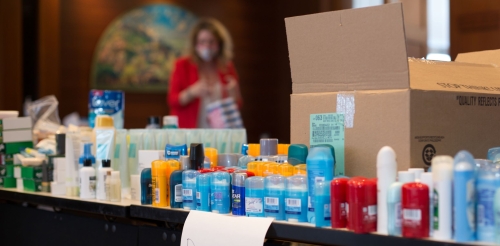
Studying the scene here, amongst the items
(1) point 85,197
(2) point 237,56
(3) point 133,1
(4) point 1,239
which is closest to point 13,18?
(3) point 133,1

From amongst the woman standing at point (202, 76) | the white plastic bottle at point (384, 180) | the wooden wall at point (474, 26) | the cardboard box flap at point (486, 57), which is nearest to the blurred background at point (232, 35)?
the wooden wall at point (474, 26)

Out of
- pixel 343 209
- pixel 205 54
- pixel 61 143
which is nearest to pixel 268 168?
pixel 343 209

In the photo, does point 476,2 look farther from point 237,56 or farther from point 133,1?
point 133,1

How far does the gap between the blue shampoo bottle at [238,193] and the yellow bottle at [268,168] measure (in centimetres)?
5

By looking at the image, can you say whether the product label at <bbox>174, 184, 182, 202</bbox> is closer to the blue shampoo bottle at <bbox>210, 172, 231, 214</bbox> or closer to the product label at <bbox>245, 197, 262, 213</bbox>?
the blue shampoo bottle at <bbox>210, 172, 231, 214</bbox>

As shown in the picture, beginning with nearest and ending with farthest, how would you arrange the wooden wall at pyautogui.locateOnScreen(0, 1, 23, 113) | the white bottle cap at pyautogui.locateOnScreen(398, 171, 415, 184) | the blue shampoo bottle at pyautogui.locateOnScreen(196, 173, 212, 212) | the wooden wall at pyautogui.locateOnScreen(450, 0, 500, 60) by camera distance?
the white bottle cap at pyautogui.locateOnScreen(398, 171, 415, 184), the blue shampoo bottle at pyautogui.locateOnScreen(196, 173, 212, 212), the wooden wall at pyautogui.locateOnScreen(450, 0, 500, 60), the wooden wall at pyautogui.locateOnScreen(0, 1, 23, 113)

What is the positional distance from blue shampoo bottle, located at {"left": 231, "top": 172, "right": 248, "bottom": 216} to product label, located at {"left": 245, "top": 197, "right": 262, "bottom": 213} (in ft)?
0.08

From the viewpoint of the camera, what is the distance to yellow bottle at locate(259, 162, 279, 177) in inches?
56.5

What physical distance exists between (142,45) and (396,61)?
426 cm

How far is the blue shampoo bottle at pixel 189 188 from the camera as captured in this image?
1.53m

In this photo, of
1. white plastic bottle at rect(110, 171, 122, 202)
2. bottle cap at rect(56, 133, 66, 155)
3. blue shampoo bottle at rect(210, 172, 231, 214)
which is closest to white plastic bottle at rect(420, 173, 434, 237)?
blue shampoo bottle at rect(210, 172, 231, 214)

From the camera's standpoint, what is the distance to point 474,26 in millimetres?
3756

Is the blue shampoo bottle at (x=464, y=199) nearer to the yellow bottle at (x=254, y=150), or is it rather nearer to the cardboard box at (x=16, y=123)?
the yellow bottle at (x=254, y=150)

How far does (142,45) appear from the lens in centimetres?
536
